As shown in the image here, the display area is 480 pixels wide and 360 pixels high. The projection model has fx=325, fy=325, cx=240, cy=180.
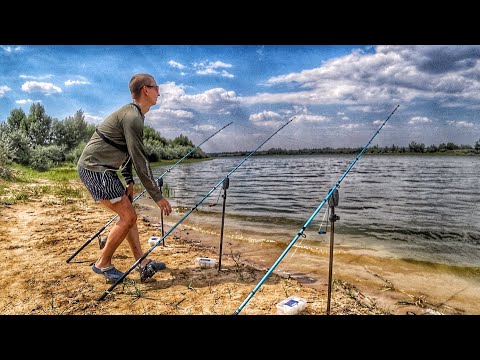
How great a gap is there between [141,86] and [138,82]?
0.05 m

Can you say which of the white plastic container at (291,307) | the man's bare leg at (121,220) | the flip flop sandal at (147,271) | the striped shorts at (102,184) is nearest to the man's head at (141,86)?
the striped shorts at (102,184)

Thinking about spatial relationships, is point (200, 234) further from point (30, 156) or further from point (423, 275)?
point (30, 156)

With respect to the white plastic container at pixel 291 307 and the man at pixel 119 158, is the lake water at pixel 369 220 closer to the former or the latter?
the white plastic container at pixel 291 307

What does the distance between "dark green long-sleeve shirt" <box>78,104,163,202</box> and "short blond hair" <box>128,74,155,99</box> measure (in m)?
0.18

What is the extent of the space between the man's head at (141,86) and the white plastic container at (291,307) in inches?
98.6

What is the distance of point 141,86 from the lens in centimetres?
347

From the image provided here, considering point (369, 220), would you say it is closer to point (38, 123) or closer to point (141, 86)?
point (141, 86)

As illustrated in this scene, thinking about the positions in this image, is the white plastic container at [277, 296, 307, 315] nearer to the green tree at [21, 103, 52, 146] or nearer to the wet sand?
the wet sand

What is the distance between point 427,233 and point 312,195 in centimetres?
600

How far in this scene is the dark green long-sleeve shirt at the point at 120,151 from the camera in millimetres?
3238

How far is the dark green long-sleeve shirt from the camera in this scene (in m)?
3.24

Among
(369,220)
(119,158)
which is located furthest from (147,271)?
(369,220)

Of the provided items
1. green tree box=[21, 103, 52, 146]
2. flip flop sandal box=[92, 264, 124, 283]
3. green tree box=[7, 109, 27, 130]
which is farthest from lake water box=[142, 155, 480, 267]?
green tree box=[7, 109, 27, 130]
